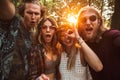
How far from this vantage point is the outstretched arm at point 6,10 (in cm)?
329

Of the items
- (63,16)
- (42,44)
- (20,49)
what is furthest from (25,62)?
(63,16)

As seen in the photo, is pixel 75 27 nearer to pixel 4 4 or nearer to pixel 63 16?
pixel 4 4

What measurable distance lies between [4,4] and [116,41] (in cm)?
167

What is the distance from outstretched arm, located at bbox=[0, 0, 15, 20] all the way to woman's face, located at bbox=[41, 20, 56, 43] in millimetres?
2153

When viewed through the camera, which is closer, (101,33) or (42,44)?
(101,33)

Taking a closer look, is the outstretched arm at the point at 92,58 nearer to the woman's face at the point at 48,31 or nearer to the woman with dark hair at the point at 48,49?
the woman with dark hair at the point at 48,49

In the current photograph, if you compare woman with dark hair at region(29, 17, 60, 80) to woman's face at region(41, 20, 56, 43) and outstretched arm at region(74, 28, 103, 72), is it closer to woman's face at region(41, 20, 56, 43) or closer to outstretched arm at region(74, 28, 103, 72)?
woman's face at region(41, 20, 56, 43)

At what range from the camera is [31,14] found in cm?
598

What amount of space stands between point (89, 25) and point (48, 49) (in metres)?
1.20

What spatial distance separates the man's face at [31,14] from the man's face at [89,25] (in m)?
1.06

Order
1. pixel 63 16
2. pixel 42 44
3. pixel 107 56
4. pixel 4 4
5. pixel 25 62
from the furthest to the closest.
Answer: pixel 63 16 < pixel 42 44 < pixel 107 56 < pixel 25 62 < pixel 4 4

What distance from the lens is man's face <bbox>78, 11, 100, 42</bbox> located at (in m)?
4.93

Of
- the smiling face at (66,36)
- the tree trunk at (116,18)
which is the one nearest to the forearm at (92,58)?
the smiling face at (66,36)

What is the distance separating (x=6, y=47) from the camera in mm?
3820
